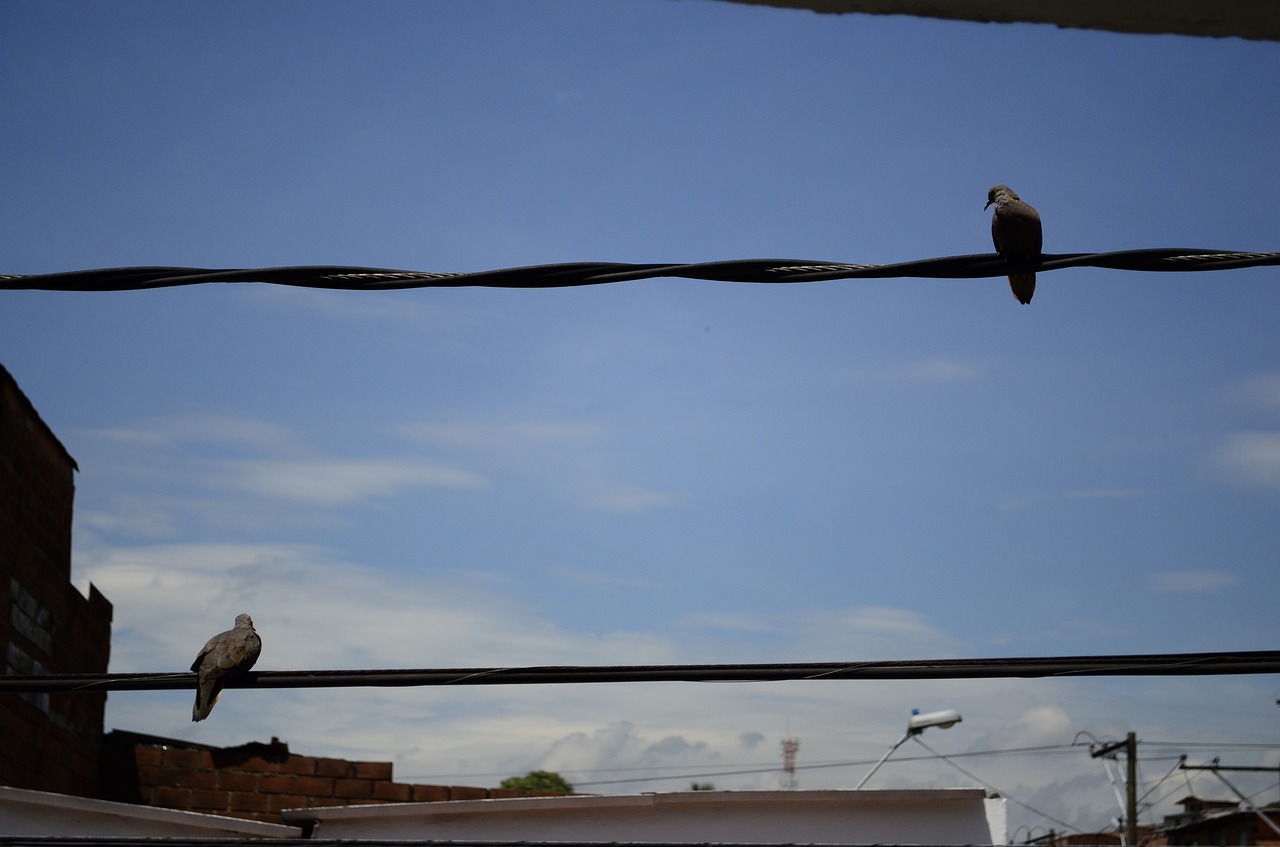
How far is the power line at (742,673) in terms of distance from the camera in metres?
3.39

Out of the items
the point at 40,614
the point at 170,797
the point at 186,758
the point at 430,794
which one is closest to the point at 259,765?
the point at 186,758

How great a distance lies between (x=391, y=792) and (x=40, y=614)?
3158mm

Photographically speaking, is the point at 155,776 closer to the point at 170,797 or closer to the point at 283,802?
the point at 170,797

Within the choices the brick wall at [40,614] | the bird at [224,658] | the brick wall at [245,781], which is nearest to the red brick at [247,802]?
the brick wall at [245,781]

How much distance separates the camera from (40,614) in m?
9.12

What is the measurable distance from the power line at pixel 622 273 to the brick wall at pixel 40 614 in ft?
18.3

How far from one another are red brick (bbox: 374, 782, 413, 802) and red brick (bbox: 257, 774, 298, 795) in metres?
0.66

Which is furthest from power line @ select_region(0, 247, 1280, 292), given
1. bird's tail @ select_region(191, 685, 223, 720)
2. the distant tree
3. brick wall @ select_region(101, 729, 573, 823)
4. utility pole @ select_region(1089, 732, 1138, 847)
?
the distant tree

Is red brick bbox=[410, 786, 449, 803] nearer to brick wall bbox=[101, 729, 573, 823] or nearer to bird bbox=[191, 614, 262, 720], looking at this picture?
brick wall bbox=[101, 729, 573, 823]

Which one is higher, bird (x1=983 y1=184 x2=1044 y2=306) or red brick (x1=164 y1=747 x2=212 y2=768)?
bird (x1=983 y1=184 x2=1044 y2=306)

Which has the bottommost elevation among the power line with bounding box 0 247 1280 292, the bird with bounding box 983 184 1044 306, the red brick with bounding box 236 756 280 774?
the red brick with bounding box 236 756 280 774

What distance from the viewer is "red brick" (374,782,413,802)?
416 inches

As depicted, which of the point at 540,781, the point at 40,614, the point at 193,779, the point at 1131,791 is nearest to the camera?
the point at 40,614

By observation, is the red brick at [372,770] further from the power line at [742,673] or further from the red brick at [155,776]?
the power line at [742,673]
